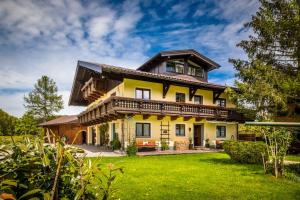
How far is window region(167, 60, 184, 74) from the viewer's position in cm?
2340

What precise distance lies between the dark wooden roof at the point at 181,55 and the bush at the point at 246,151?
38.4 ft

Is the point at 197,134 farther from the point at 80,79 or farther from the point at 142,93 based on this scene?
the point at 80,79

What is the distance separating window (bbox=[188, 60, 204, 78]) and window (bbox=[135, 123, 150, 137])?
27.1 ft

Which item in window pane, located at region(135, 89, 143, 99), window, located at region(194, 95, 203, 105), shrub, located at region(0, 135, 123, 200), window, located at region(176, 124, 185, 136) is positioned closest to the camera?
shrub, located at region(0, 135, 123, 200)

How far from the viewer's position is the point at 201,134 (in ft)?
78.6

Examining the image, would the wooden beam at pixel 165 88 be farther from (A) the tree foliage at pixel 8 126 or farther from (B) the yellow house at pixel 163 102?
(A) the tree foliage at pixel 8 126

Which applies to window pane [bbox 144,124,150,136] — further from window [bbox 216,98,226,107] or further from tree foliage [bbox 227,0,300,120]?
window [bbox 216,98,226,107]

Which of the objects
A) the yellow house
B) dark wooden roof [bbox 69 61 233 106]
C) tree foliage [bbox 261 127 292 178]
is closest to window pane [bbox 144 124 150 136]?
the yellow house

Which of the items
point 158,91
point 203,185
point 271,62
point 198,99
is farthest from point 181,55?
point 203,185

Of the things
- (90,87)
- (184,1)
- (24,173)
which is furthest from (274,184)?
(90,87)

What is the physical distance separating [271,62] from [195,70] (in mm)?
7929

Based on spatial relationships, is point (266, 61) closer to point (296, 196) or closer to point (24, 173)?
point (296, 196)

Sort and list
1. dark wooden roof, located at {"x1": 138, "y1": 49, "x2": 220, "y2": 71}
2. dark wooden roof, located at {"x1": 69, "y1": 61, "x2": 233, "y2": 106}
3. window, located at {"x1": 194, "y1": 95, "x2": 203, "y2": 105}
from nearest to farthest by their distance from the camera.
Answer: dark wooden roof, located at {"x1": 69, "y1": 61, "x2": 233, "y2": 106} → dark wooden roof, located at {"x1": 138, "y1": 49, "x2": 220, "y2": 71} → window, located at {"x1": 194, "y1": 95, "x2": 203, "y2": 105}

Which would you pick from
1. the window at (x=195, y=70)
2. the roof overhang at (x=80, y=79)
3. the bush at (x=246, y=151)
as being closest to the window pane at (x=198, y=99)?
the window at (x=195, y=70)
